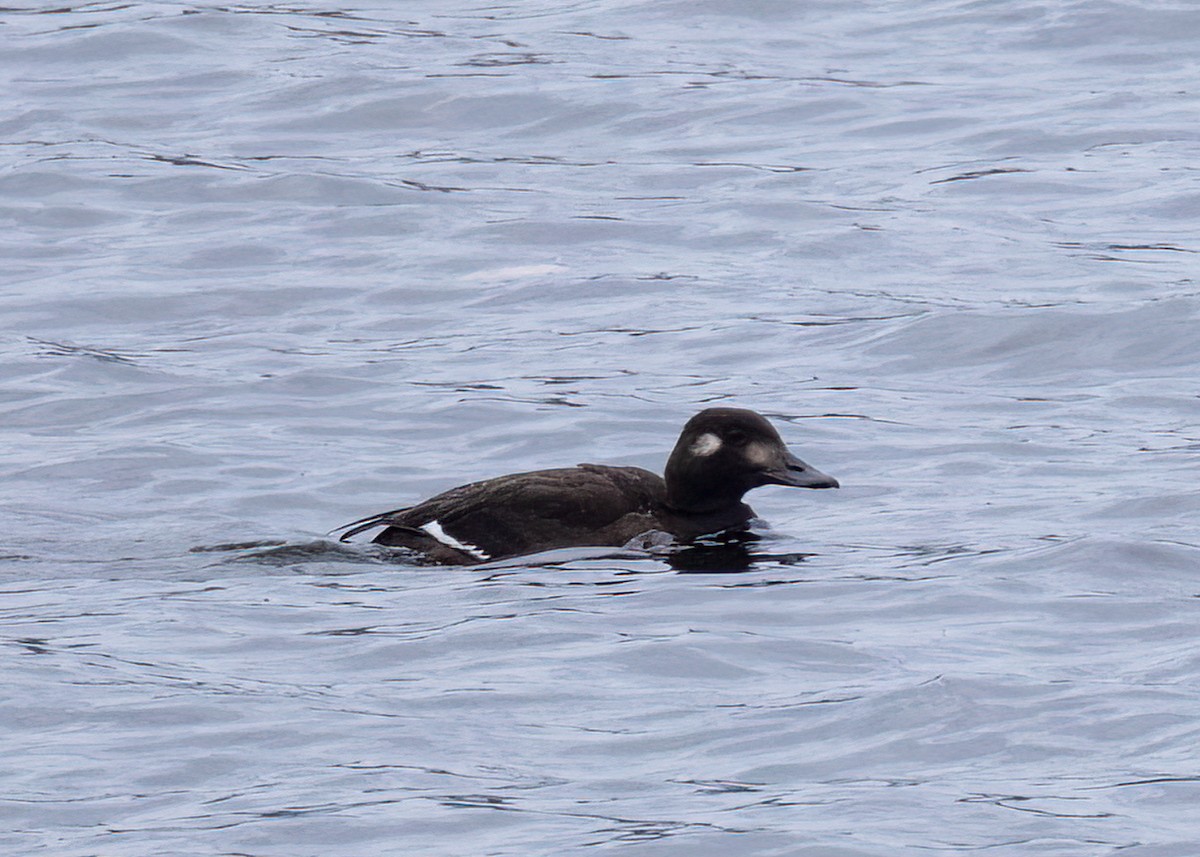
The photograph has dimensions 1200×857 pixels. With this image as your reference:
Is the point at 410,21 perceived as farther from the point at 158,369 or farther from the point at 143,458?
the point at 143,458

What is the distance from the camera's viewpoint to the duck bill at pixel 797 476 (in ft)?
33.6

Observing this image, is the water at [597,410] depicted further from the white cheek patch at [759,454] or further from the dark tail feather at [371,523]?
the white cheek patch at [759,454]

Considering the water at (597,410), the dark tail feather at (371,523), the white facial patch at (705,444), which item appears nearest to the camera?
the water at (597,410)

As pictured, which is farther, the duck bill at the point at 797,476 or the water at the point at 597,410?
the duck bill at the point at 797,476

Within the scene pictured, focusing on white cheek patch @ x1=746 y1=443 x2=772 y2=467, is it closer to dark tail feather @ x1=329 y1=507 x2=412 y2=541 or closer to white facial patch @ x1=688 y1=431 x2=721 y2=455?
white facial patch @ x1=688 y1=431 x2=721 y2=455

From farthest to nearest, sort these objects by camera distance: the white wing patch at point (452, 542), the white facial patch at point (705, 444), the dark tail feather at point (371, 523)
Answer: the white facial patch at point (705, 444) → the dark tail feather at point (371, 523) → the white wing patch at point (452, 542)

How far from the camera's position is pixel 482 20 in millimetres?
22562

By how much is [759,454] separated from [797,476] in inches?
6.9

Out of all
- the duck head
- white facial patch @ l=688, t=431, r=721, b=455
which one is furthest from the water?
white facial patch @ l=688, t=431, r=721, b=455

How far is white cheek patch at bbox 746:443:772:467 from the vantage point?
10367mm

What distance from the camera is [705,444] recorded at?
10344 mm

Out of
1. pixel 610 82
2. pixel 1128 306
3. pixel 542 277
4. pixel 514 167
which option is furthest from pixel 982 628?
pixel 610 82

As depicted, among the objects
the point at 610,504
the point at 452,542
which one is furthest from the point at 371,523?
the point at 610,504

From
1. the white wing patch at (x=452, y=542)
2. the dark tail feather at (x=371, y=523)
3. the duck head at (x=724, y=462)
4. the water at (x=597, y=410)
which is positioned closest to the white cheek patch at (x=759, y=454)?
the duck head at (x=724, y=462)
